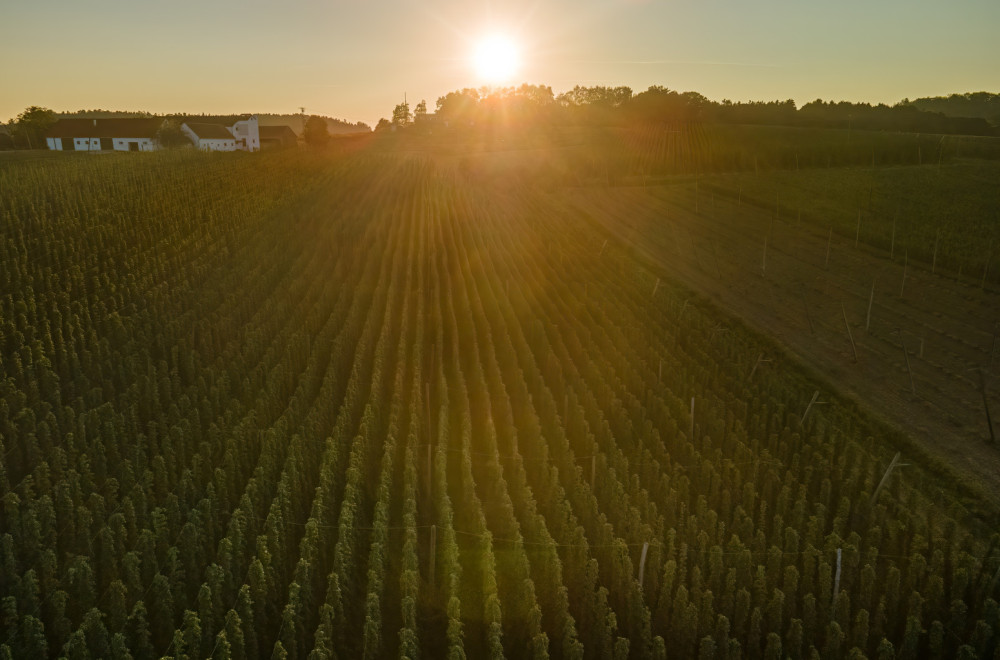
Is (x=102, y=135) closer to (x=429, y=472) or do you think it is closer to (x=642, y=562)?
(x=429, y=472)

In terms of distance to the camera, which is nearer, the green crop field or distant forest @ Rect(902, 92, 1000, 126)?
the green crop field

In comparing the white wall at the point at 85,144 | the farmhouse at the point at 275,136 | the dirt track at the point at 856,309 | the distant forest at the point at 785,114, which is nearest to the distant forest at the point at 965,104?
the distant forest at the point at 785,114

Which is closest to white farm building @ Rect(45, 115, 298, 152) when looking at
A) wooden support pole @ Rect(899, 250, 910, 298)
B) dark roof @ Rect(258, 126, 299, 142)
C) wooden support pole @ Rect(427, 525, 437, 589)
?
dark roof @ Rect(258, 126, 299, 142)

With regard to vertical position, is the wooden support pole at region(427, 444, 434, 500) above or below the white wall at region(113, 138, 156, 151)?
below

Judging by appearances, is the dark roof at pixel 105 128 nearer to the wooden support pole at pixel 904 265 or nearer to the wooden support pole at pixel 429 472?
the wooden support pole at pixel 904 265

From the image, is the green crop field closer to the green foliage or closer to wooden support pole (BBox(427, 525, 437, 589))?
wooden support pole (BBox(427, 525, 437, 589))

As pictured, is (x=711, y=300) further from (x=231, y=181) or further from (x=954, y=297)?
(x=231, y=181)

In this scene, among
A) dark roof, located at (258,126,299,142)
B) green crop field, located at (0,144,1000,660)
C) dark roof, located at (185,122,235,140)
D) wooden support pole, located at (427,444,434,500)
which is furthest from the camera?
dark roof, located at (258,126,299,142)
